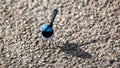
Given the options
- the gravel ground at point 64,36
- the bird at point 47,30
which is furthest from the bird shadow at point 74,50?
the bird at point 47,30

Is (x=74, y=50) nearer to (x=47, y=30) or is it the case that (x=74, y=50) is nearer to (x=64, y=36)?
(x=64, y=36)

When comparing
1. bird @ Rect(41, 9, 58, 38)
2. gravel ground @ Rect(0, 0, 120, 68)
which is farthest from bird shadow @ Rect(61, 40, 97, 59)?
bird @ Rect(41, 9, 58, 38)

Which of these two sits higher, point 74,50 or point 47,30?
point 47,30

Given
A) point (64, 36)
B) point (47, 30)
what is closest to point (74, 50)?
point (64, 36)

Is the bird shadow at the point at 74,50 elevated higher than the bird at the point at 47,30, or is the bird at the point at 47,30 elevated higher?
the bird at the point at 47,30

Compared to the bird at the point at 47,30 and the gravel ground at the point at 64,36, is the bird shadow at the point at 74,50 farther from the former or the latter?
the bird at the point at 47,30

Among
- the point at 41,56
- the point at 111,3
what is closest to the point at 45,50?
the point at 41,56

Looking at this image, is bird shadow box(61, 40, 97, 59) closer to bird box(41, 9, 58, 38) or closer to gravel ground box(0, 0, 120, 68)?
gravel ground box(0, 0, 120, 68)

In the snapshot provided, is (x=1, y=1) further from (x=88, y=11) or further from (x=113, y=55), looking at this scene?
(x=113, y=55)
